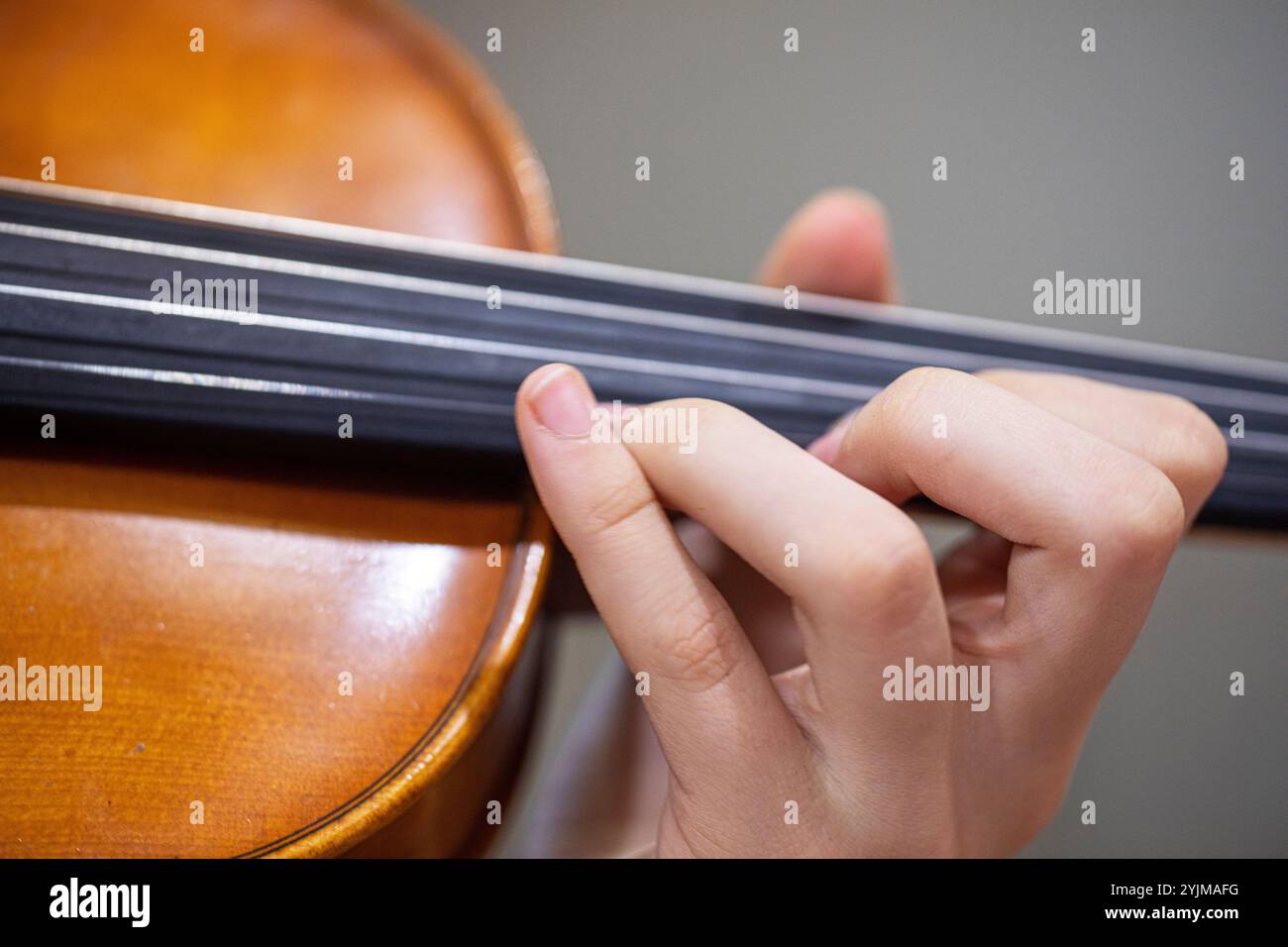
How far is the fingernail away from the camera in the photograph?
424 millimetres

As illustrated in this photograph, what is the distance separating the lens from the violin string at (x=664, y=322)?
48 cm

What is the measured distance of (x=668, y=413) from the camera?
1.38 feet

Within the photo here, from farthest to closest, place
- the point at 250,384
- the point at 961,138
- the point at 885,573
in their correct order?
1. the point at 961,138
2. the point at 250,384
3. the point at 885,573

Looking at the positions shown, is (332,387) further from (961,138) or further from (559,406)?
(961,138)

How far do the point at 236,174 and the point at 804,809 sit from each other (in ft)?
1.76

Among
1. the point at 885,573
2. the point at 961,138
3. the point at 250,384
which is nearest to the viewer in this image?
Result: the point at 885,573

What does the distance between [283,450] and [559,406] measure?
0.55 ft

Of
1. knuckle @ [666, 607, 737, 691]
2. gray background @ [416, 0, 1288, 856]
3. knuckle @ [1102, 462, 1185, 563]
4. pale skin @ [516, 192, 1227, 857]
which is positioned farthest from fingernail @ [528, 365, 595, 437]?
gray background @ [416, 0, 1288, 856]

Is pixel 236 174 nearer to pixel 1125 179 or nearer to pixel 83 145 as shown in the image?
pixel 83 145

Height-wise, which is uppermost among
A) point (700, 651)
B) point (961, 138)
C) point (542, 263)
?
→ point (961, 138)

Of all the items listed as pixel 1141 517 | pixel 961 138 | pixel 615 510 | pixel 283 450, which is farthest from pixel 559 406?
pixel 961 138

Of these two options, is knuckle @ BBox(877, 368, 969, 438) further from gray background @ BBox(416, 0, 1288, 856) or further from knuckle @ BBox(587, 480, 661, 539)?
gray background @ BBox(416, 0, 1288, 856)

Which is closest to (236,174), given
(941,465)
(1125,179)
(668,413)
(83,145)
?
(83,145)

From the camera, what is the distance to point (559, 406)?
424 mm
